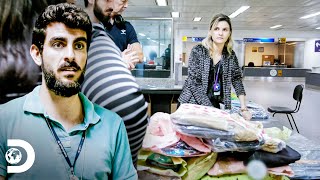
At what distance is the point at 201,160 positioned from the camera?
0.66 meters

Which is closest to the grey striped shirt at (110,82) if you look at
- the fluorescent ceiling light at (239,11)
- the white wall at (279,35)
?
the fluorescent ceiling light at (239,11)

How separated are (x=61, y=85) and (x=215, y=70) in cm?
78

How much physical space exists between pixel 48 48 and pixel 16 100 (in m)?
A: 0.10

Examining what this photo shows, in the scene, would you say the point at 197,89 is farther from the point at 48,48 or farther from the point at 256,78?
the point at 256,78

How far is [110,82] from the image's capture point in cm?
47

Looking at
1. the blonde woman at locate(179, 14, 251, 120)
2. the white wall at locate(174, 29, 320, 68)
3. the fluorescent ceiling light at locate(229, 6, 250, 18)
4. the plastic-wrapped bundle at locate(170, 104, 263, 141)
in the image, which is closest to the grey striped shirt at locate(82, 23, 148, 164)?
the plastic-wrapped bundle at locate(170, 104, 263, 141)

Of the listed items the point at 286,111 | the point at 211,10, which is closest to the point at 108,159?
the point at 286,111

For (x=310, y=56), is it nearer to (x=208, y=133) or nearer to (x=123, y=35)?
(x=208, y=133)

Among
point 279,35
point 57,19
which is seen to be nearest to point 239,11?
point 279,35

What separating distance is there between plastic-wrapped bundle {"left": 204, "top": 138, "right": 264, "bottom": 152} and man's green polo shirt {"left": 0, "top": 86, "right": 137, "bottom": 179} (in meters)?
0.26

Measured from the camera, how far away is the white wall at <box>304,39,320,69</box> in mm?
12141

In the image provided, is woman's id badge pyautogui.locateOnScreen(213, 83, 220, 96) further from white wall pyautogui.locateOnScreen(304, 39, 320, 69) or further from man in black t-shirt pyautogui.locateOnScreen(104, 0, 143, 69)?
white wall pyautogui.locateOnScreen(304, 39, 320, 69)

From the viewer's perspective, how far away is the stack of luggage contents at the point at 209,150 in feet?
2.10

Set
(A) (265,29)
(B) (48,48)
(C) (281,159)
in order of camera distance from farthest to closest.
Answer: (A) (265,29), (C) (281,159), (B) (48,48)
